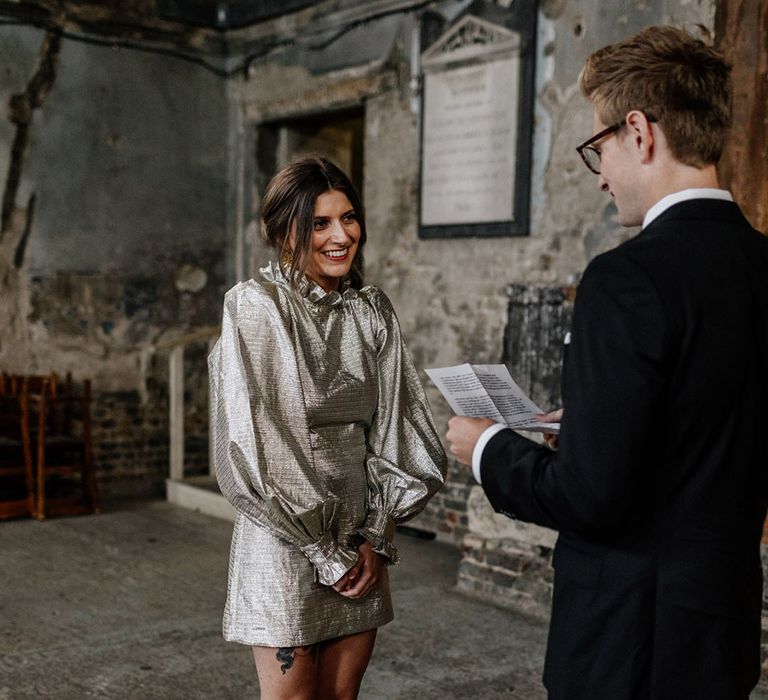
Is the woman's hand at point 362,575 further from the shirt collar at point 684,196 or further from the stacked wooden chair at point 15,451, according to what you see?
the stacked wooden chair at point 15,451

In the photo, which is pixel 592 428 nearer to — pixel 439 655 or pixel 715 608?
pixel 715 608

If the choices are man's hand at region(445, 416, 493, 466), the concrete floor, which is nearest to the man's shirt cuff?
man's hand at region(445, 416, 493, 466)

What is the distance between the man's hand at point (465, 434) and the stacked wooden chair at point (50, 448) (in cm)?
489

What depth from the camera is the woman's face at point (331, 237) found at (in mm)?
2098

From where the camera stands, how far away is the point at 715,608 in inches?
55.9

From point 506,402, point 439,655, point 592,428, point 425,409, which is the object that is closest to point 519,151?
point 439,655

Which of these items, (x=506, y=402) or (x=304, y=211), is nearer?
(x=506, y=402)

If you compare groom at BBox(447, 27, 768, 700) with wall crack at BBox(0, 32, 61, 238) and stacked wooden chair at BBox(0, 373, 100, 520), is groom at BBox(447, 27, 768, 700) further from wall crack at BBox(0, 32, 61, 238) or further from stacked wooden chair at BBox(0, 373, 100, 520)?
wall crack at BBox(0, 32, 61, 238)

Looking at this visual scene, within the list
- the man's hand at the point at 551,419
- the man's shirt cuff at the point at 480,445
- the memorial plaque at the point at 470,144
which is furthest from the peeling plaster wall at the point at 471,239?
the man's shirt cuff at the point at 480,445

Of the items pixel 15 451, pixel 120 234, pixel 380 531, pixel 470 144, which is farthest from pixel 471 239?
pixel 380 531

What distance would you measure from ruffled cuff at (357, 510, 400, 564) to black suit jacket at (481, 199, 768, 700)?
2.10ft

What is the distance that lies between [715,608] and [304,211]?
1.16m

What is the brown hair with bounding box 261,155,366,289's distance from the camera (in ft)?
6.84

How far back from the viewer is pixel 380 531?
2.07m
